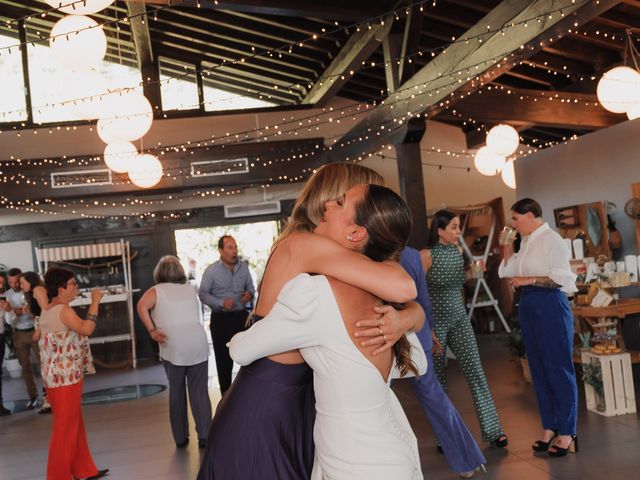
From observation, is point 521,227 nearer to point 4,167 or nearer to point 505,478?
point 505,478

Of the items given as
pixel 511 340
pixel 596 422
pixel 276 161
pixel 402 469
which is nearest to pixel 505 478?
pixel 596 422

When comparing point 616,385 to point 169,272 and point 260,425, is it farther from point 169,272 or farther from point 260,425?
point 260,425

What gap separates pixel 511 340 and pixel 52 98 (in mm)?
7452

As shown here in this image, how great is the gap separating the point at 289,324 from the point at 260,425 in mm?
433

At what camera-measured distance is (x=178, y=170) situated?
439 inches

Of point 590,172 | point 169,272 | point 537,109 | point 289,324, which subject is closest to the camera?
point 289,324

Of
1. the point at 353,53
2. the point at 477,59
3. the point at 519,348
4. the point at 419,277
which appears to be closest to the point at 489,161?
the point at 353,53

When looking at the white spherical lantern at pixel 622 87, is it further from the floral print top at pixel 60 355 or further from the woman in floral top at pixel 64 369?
the floral print top at pixel 60 355

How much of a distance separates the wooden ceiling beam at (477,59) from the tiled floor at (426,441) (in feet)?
8.71

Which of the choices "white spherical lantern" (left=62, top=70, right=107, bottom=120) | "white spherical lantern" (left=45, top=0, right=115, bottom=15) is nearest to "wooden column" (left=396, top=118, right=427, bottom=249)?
"white spherical lantern" (left=62, top=70, right=107, bottom=120)

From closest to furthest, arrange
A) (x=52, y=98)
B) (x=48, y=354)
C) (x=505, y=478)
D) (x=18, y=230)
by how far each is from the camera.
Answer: (x=505, y=478) → (x=48, y=354) → (x=52, y=98) → (x=18, y=230)

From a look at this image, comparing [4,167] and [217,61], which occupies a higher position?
[217,61]

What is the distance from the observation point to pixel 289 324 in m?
1.84

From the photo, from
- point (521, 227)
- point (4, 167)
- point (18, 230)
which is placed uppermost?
point (4, 167)
